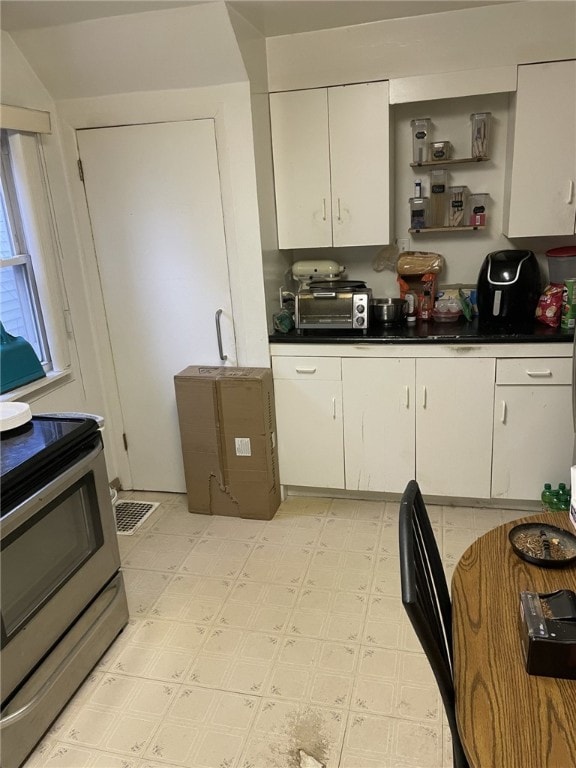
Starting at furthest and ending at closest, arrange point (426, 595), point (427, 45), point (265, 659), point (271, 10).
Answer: point (427, 45), point (271, 10), point (265, 659), point (426, 595)

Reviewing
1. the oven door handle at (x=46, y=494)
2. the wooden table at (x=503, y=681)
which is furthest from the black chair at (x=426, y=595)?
the oven door handle at (x=46, y=494)

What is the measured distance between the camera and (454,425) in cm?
285

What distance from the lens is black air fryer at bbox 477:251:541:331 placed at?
112 inches

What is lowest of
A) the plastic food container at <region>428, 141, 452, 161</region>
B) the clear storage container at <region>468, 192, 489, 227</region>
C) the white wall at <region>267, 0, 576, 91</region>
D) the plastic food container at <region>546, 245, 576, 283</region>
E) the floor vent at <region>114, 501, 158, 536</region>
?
the floor vent at <region>114, 501, 158, 536</region>

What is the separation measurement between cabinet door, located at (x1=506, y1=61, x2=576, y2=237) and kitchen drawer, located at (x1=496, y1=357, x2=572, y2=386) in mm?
642

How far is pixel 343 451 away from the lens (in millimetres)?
3033

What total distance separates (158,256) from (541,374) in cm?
197

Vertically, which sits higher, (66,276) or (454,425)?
(66,276)

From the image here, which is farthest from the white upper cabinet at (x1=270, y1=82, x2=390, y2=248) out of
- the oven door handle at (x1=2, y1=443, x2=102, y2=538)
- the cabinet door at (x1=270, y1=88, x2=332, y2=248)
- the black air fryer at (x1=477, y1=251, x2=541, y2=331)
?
the oven door handle at (x1=2, y1=443, x2=102, y2=538)

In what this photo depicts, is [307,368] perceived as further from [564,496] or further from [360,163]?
[564,496]

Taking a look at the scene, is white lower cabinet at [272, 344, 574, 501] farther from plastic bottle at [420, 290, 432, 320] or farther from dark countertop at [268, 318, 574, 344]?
plastic bottle at [420, 290, 432, 320]

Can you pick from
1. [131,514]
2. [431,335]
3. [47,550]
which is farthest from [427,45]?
[131,514]

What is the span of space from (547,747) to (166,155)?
2.71m

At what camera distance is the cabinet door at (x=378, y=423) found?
2.85 meters
